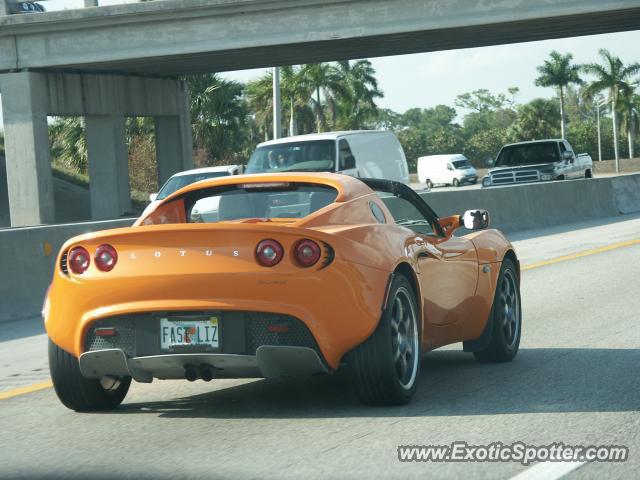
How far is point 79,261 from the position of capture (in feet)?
21.8

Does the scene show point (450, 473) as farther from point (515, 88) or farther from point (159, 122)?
point (515, 88)

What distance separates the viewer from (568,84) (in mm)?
110750

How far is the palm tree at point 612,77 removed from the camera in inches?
4210

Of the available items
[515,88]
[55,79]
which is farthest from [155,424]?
[515,88]

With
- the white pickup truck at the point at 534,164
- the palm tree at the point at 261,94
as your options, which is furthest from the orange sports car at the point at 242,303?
the palm tree at the point at 261,94

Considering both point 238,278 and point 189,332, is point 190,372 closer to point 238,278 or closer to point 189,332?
point 189,332

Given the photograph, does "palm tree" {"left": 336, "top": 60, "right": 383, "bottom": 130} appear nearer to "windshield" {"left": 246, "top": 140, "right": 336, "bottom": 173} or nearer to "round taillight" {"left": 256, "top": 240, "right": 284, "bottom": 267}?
"windshield" {"left": 246, "top": 140, "right": 336, "bottom": 173}

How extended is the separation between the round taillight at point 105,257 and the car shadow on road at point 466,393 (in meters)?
1.00

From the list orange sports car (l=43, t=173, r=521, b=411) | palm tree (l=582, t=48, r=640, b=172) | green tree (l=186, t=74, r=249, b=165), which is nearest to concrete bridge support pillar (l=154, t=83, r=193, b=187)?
green tree (l=186, t=74, r=249, b=165)

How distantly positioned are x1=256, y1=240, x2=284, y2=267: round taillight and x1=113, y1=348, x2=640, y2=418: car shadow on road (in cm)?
85

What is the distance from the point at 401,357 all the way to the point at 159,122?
130 feet

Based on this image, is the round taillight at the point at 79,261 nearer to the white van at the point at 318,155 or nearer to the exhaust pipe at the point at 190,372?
the exhaust pipe at the point at 190,372

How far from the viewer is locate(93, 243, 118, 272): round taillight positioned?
652 centimetres

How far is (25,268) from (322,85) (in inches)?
2714
